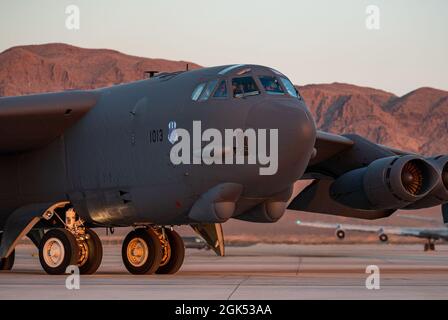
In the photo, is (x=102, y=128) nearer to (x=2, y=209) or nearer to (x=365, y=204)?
(x=2, y=209)

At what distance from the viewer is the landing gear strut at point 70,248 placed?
20422 mm

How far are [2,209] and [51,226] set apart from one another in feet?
4.81

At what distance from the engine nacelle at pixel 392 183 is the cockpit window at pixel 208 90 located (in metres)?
4.85

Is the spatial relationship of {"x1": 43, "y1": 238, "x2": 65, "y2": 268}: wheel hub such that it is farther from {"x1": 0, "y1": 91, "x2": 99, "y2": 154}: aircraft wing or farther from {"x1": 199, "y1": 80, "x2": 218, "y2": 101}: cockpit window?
{"x1": 199, "y1": 80, "x2": 218, "y2": 101}: cockpit window

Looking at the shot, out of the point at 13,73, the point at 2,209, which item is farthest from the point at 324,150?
the point at 13,73

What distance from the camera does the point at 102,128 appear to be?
20.6 meters

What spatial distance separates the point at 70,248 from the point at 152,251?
1792mm

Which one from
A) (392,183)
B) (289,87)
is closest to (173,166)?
(289,87)

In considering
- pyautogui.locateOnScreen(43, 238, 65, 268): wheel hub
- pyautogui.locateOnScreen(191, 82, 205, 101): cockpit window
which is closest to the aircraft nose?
pyautogui.locateOnScreen(191, 82, 205, 101): cockpit window

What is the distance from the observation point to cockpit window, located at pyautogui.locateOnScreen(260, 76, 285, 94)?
18688 millimetres

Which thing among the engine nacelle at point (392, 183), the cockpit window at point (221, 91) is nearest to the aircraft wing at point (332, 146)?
the engine nacelle at point (392, 183)

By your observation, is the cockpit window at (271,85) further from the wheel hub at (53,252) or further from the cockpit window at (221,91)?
the wheel hub at (53,252)

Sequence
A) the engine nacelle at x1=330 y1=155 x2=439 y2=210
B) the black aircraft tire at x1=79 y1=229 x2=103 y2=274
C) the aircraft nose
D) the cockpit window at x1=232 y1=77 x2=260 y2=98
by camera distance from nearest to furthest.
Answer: the aircraft nose
the cockpit window at x1=232 y1=77 x2=260 y2=98
the black aircraft tire at x1=79 y1=229 x2=103 y2=274
the engine nacelle at x1=330 y1=155 x2=439 y2=210

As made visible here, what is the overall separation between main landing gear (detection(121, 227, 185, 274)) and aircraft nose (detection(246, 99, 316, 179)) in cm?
402
